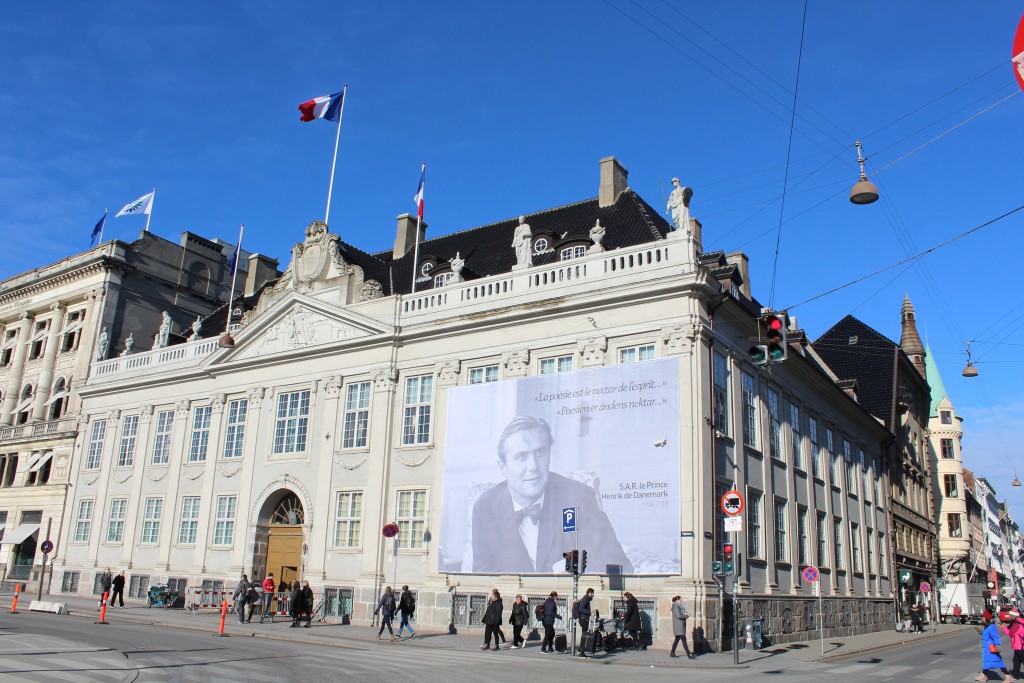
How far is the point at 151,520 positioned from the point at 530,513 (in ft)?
70.9

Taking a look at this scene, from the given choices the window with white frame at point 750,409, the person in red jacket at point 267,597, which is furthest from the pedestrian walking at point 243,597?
the window with white frame at point 750,409

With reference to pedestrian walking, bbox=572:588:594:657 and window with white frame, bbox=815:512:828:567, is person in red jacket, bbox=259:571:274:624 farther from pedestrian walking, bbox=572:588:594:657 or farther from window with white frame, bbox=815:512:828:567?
→ window with white frame, bbox=815:512:828:567

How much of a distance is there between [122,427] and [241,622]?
18.7 m

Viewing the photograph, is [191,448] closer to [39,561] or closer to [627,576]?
[39,561]

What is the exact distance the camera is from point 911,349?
71.3 m

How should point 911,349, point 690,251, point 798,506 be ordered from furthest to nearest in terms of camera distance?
point 911,349 < point 798,506 < point 690,251

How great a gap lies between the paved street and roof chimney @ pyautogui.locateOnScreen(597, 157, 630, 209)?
19194mm

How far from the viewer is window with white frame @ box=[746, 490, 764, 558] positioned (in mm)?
28531

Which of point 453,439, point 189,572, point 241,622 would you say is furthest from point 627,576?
point 189,572

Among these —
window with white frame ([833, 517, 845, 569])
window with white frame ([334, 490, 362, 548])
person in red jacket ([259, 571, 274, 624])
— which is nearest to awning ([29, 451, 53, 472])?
person in red jacket ([259, 571, 274, 624])

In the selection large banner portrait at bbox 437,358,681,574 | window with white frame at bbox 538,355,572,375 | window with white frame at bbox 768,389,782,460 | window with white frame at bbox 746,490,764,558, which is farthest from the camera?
window with white frame at bbox 768,389,782,460

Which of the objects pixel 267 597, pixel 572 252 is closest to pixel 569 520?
pixel 572 252

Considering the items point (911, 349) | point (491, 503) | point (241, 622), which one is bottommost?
point (241, 622)

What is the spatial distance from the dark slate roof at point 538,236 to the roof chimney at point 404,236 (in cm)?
69
